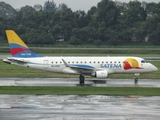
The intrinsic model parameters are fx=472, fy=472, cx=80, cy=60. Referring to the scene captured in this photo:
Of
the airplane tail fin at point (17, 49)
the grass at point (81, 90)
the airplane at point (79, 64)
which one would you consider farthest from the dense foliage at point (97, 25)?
the grass at point (81, 90)

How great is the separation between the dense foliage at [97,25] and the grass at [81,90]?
92497 millimetres

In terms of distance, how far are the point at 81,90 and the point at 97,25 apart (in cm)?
10932

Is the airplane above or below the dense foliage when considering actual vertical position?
below

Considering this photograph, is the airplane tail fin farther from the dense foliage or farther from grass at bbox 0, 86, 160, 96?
the dense foliage

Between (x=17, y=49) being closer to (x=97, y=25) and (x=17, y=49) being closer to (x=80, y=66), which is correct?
(x=80, y=66)

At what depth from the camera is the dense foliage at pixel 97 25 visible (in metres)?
138

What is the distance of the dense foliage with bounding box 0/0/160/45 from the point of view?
451 ft

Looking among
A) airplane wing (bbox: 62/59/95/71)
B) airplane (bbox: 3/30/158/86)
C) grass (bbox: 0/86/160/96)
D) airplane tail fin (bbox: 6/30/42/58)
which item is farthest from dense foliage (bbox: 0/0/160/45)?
grass (bbox: 0/86/160/96)

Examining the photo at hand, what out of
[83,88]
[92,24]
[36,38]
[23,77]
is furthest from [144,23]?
[83,88]

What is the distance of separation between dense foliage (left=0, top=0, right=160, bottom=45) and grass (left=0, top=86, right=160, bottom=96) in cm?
9250

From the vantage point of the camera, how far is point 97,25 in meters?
147

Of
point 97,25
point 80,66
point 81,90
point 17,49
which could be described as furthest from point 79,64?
point 97,25

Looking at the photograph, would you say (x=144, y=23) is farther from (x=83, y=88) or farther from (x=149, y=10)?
(x=83, y=88)

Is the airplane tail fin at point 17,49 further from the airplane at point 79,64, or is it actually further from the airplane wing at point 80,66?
the airplane wing at point 80,66
